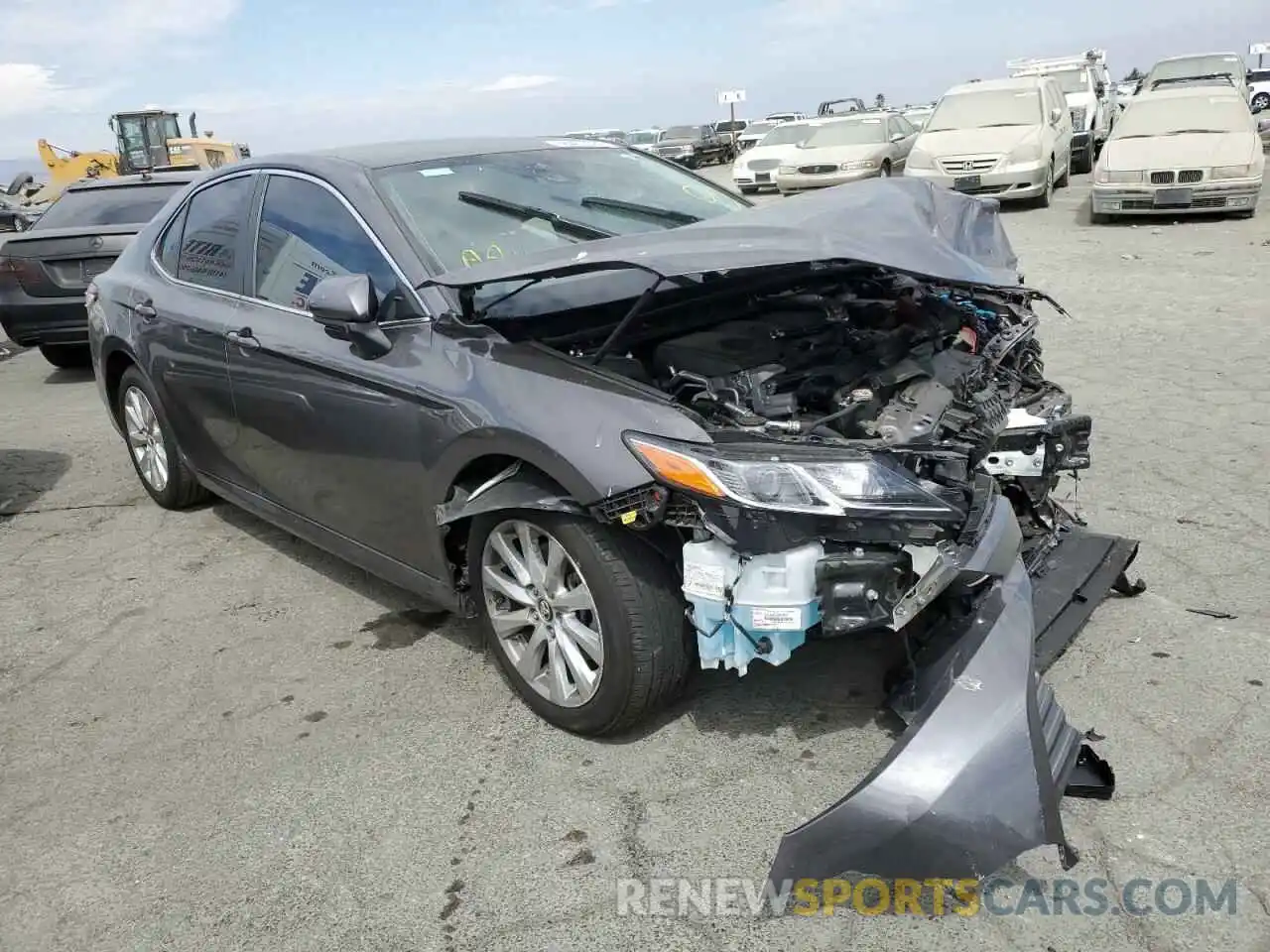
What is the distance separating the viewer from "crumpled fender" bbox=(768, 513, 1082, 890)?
7.18 feet

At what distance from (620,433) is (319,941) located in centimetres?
142

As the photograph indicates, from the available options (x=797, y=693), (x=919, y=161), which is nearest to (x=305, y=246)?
(x=797, y=693)

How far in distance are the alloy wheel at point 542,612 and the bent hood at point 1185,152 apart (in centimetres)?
1210

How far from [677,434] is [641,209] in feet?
5.22

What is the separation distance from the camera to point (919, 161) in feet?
47.4

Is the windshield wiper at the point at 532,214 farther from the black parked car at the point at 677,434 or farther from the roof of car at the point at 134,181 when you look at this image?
the roof of car at the point at 134,181

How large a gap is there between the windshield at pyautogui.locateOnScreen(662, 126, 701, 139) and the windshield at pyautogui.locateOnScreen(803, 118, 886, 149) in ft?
56.7

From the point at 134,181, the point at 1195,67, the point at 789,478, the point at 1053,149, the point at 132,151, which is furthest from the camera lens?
the point at 132,151

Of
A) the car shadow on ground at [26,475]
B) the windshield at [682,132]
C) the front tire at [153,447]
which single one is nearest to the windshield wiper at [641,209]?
the front tire at [153,447]

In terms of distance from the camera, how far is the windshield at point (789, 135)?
1988 centimetres

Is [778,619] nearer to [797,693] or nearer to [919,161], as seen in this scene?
[797,693]

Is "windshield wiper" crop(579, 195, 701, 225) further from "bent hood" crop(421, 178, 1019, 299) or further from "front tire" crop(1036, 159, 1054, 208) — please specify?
"front tire" crop(1036, 159, 1054, 208)

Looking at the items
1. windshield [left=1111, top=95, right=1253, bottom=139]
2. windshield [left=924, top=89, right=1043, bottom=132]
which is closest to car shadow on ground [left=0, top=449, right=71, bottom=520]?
windshield [left=924, top=89, right=1043, bottom=132]

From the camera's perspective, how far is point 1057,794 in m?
2.24
